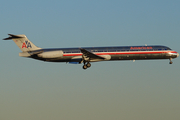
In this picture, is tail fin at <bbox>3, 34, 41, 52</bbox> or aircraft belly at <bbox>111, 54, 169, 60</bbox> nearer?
aircraft belly at <bbox>111, 54, 169, 60</bbox>

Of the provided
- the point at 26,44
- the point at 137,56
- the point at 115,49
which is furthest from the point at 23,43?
the point at 137,56

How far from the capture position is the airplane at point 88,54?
4512cm

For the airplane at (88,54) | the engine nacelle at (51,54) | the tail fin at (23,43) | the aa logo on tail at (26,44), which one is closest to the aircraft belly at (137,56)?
the airplane at (88,54)

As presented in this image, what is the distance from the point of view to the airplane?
148ft

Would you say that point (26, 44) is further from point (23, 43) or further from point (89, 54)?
point (89, 54)

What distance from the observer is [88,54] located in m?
44.4

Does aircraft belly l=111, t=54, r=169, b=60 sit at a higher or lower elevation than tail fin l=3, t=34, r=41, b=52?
lower

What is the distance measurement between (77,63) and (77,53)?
1.72m

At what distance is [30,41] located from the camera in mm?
47969

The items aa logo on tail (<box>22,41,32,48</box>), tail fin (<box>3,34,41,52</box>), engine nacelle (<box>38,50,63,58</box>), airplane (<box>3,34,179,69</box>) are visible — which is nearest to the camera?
engine nacelle (<box>38,50,63,58</box>)

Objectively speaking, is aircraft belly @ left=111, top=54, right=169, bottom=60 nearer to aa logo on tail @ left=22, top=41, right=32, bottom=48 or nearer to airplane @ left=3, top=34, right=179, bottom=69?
airplane @ left=3, top=34, right=179, bottom=69

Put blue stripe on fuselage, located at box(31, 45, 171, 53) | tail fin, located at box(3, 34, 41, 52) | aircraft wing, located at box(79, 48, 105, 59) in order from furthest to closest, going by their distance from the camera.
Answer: tail fin, located at box(3, 34, 41, 52) → blue stripe on fuselage, located at box(31, 45, 171, 53) → aircraft wing, located at box(79, 48, 105, 59)

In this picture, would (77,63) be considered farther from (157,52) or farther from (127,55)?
(157,52)

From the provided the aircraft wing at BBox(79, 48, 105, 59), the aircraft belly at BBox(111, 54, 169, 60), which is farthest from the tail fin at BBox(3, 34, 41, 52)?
the aircraft belly at BBox(111, 54, 169, 60)
